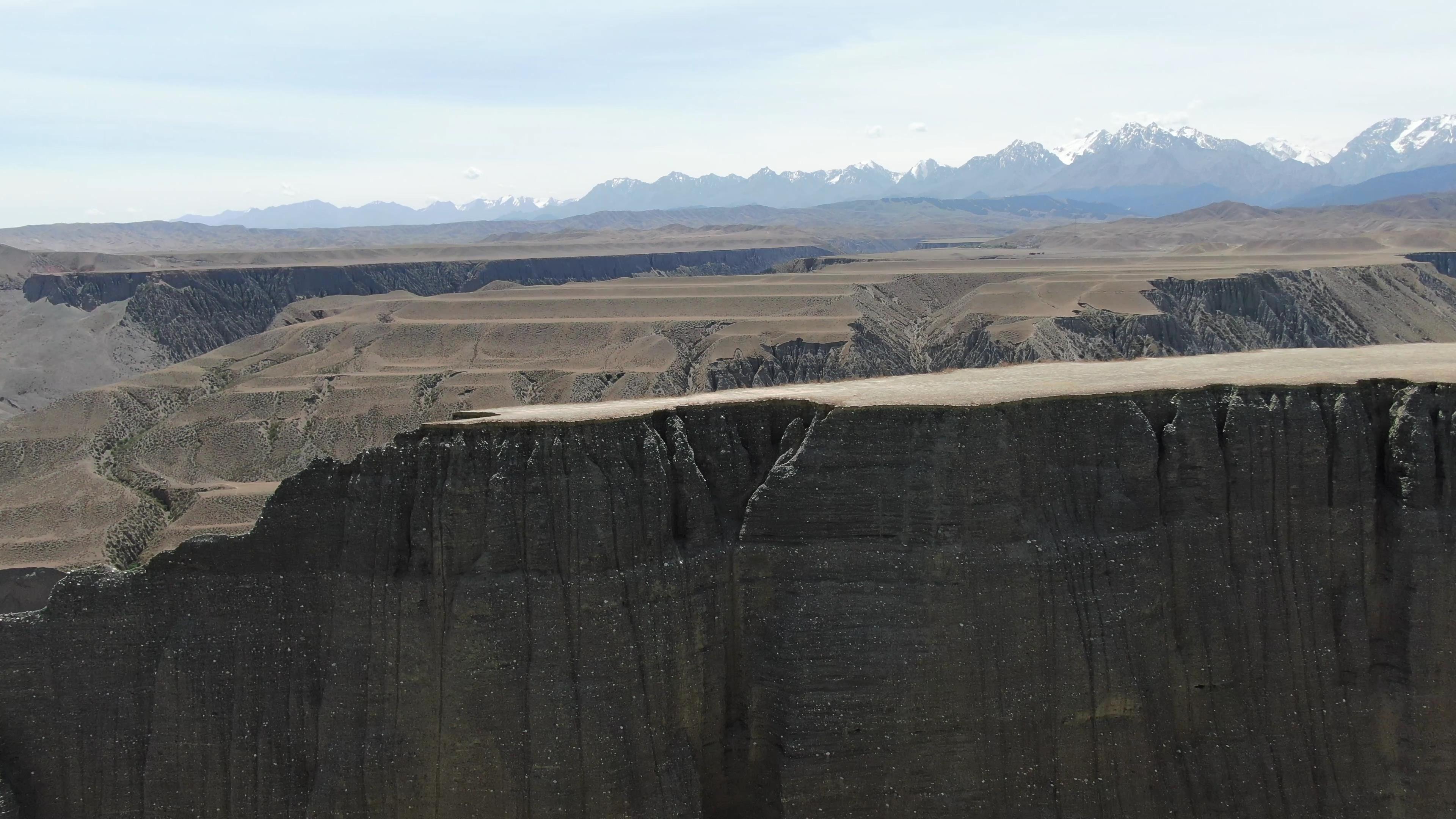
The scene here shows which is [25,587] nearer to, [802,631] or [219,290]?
[802,631]

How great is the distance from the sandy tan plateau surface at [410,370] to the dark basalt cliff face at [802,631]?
21.8 ft

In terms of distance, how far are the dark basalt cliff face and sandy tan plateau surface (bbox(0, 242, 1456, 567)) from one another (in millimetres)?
6638

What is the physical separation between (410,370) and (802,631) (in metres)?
77.2

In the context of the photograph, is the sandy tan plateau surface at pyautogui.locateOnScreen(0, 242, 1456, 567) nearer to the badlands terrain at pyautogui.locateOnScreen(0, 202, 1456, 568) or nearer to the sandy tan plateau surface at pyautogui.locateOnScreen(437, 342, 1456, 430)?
the badlands terrain at pyautogui.locateOnScreen(0, 202, 1456, 568)

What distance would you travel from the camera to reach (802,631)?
24.8 meters

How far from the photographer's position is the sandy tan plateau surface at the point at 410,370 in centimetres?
6619

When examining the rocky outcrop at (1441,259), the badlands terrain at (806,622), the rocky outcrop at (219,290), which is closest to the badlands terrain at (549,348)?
the rocky outcrop at (219,290)

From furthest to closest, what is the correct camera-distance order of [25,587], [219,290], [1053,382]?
[219,290]
[25,587]
[1053,382]

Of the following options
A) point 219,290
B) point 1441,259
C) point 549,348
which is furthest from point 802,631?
point 219,290

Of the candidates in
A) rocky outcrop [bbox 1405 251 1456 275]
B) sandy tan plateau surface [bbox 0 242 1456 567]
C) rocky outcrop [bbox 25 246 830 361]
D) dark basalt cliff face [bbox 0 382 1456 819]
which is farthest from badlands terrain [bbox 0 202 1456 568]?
dark basalt cliff face [bbox 0 382 1456 819]

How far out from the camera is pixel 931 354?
9844 centimetres

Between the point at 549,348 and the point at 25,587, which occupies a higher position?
the point at 549,348

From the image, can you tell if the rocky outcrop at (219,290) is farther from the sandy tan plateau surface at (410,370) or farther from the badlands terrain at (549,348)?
the sandy tan plateau surface at (410,370)

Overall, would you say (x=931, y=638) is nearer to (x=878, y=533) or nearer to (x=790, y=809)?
(x=878, y=533)
